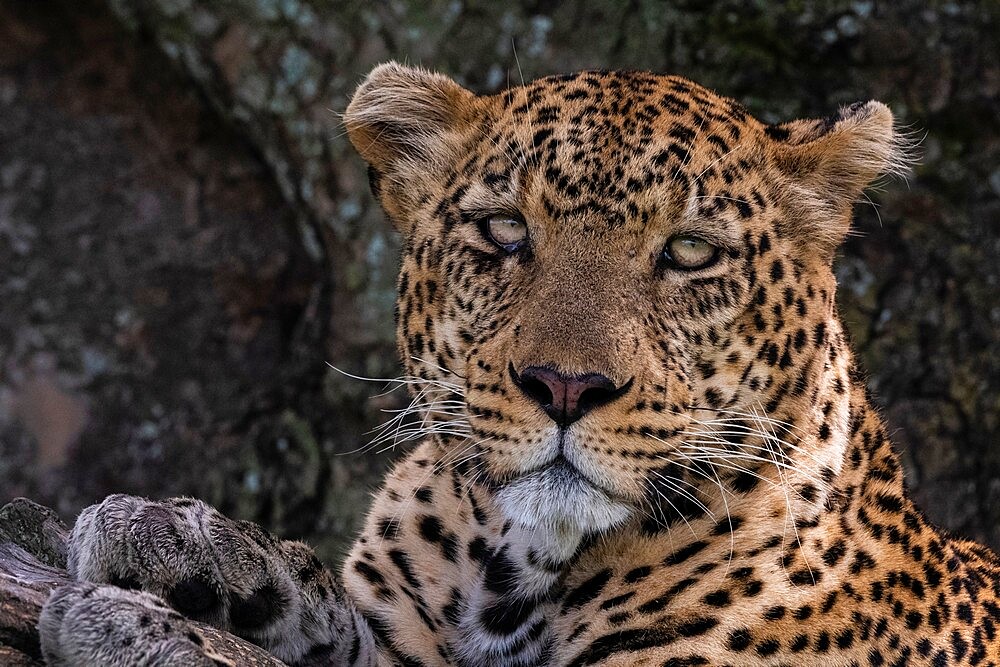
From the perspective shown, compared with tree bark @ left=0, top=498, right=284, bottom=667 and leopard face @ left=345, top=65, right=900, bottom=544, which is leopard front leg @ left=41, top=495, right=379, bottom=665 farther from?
leopard face @ left=345, top=65, right=900, bottom=544

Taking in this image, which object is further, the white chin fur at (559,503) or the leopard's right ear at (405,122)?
the leopard's right ear at (405,122)

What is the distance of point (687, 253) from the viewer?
531 centimetres

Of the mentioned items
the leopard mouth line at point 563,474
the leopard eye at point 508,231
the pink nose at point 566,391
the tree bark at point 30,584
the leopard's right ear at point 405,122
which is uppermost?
the leopard's right ear at point 405,122

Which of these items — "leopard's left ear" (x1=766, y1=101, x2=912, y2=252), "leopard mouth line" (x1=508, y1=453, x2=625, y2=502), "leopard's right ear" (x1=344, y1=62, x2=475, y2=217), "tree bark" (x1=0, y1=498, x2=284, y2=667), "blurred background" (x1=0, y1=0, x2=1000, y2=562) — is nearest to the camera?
"tree bark" (x1=0, y1=498, x2=284, y2=667)

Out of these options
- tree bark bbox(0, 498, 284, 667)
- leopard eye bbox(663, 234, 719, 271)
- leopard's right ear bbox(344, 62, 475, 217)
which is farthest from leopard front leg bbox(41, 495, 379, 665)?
leopard eye bbox(663, 234, 719, 271)

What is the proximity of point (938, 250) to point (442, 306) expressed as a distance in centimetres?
467

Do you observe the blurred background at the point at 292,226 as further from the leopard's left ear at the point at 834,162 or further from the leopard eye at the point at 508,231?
the leopard's left ear at the point at 834,162

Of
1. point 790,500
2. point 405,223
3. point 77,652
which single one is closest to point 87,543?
point 77,652

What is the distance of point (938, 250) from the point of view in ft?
29.7

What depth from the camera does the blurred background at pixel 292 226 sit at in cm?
906

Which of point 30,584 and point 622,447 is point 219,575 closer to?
point 30,584

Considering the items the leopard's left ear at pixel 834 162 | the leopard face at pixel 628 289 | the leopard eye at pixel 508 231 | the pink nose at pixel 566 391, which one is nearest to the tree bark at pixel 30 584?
the leopard face at pixel 628 289

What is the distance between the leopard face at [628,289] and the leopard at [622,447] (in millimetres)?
12

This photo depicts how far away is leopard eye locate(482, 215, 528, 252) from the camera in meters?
5.49
